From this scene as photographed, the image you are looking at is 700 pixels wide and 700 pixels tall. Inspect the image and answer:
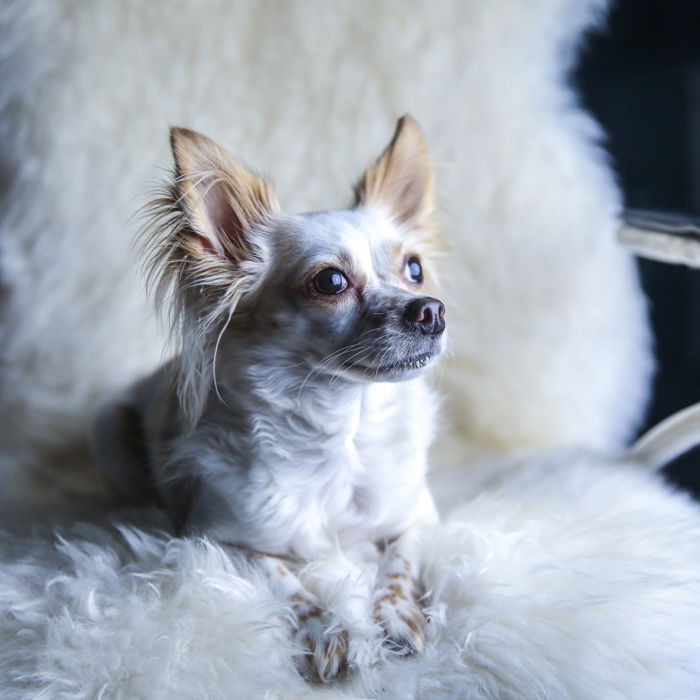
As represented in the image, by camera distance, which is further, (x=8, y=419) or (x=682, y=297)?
(x=682, y=297)

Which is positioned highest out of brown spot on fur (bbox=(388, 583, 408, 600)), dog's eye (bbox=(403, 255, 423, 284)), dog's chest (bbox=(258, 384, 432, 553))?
dog's eye (bbox=(403, 255, 423, 284))

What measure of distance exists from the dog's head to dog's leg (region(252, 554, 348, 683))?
0.28 meters

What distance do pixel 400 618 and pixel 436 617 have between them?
0.15 feet

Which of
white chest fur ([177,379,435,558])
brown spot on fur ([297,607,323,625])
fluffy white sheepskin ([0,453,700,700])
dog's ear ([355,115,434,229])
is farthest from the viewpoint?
dog's ear ([355,115,434,229])

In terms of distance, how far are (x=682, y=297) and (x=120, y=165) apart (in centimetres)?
127

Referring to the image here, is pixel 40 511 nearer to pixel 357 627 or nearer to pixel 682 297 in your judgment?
pixel 357 627

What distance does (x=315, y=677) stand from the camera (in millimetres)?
909

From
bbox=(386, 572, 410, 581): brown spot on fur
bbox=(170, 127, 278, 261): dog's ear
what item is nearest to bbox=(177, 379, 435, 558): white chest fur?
Result: bbox=(386, 572, 410, 581): brown spot on fur

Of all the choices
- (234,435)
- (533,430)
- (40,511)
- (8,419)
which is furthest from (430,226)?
(8,419)

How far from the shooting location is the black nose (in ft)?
3.23

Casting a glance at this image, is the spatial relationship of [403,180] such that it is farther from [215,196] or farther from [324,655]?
[324,655]

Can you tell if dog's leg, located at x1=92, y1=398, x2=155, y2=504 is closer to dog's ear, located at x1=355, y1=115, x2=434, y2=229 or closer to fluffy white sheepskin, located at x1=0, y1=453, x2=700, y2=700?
fluffy white sheepskin, located at x1=0, y1=453, x2=700, y2=700

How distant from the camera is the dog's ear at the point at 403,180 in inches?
47.4

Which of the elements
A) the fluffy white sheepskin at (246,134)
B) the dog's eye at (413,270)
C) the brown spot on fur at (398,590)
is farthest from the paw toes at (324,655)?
the fluffy white sheepskin at (246,134)
